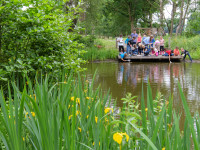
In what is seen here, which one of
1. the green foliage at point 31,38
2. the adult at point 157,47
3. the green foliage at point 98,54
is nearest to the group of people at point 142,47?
the adult at point 157,47

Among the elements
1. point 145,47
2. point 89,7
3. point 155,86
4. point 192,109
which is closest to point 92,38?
point 89,7

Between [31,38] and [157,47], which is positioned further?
[157,47]

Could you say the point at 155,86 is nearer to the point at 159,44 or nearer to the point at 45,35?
the point at 45,35

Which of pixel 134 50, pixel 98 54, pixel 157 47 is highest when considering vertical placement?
pixel 157 47

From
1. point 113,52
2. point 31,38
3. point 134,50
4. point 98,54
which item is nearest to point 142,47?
point 134,50

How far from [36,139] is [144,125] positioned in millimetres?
628

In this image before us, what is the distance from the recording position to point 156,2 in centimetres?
3781

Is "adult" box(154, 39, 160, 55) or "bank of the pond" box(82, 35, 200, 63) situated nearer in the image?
"bank of the pond" box(82, 35, 200, 63)

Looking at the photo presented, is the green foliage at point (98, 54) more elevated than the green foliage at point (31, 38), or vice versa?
the green foliage at point (31, 38)

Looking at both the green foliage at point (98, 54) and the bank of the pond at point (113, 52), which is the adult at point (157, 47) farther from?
the green foliage at point (98, 54)

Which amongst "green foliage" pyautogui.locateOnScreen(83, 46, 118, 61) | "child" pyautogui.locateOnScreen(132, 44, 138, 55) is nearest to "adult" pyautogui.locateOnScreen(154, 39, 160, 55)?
"child" pyautogui.locateOnScreen(132, 44, 138, 55)

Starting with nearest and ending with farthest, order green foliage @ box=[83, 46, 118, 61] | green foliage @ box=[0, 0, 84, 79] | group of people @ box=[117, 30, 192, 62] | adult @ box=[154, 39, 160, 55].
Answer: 1. green foliage @ box=[0, 0, 84, 79]
2. group of people @ box=[117, 30, 192, 62]
3. green foliage @ box=[83, 46, 118, 61]
4. adult @ box=[154, 39, 160, 55]

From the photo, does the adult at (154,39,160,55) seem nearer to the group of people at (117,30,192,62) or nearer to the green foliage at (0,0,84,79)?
the group of people at (117,30,192,62)

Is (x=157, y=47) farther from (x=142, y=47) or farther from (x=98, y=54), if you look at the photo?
(x=98, y=54)
